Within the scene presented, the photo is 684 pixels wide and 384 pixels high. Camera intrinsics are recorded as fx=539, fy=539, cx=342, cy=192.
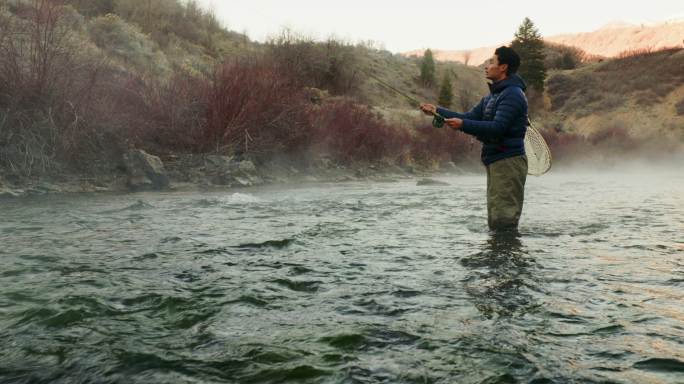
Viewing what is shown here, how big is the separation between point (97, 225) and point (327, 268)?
3.49 metres

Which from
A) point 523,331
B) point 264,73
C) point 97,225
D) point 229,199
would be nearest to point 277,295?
point 523,331

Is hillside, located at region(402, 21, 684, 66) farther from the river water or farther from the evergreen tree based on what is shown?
the river water

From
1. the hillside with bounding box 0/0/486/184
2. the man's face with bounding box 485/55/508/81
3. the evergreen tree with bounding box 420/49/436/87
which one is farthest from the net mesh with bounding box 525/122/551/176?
the evergreen tree with bounding box 420/49/436/87

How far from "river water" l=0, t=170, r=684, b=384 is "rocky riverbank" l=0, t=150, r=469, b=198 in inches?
155

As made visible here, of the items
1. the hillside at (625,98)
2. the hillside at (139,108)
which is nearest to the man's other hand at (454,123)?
the hillside at (139,108)

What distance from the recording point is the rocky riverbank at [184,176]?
10.1 m

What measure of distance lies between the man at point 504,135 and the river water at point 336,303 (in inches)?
16.5

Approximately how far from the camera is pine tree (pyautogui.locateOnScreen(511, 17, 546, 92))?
5500cm

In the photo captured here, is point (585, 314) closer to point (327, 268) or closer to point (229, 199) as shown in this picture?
point (327, 268)

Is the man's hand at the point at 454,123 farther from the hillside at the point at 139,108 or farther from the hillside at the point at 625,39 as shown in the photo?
the hillside at the point at 625,39

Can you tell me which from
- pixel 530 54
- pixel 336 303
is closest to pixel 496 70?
pixel 336 303

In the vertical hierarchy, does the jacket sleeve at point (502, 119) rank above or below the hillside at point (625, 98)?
below

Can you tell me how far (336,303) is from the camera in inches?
129

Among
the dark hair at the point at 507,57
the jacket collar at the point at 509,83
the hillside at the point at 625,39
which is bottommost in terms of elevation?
the jacket collar at the point at 509,83
